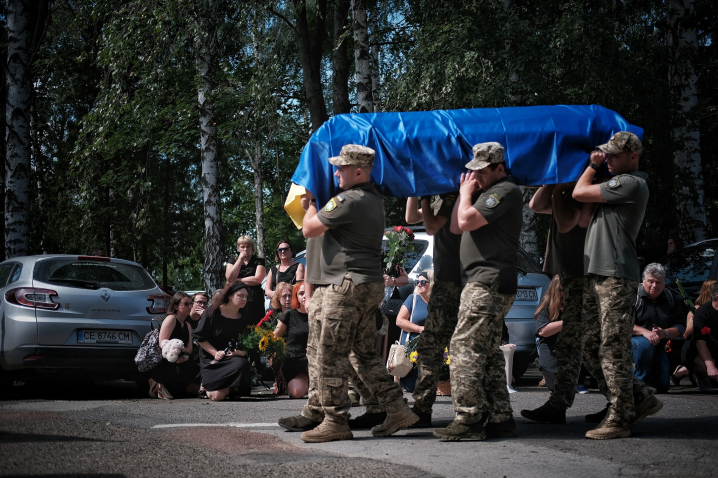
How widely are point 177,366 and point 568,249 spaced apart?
527 cm

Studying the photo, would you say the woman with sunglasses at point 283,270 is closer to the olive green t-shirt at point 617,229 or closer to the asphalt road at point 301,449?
the asphalt road at point 301,449

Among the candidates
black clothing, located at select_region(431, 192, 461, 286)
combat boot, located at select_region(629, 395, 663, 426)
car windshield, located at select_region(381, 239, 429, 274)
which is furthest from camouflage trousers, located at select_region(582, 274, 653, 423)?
car windshield, located at select_region(381, 239, 429, 274)

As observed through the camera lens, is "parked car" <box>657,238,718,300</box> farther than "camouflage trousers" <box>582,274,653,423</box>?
Yes

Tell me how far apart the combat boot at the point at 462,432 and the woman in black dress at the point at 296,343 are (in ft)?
13.2

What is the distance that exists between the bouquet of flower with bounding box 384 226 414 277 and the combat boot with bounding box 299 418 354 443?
4.51m

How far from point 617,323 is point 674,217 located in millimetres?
13391

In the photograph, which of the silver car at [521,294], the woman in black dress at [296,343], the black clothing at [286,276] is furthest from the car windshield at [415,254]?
the woman in black dress at [296,343]

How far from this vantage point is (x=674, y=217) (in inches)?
738

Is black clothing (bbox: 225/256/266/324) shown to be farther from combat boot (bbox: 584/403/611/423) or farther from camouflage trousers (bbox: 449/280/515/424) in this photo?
camouflage trousers (bbox: 449/280/515/424)

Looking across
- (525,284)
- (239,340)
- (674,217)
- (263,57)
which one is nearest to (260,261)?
(239,340)

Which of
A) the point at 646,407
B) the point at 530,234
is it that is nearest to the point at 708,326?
the point at 646,407

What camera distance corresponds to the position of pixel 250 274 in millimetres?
11969

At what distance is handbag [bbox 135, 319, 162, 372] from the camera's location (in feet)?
32.9

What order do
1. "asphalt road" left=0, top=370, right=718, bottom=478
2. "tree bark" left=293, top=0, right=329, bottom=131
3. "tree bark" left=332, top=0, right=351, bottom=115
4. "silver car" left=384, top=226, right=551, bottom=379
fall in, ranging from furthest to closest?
"tree bark" left=332, top=0, right=351, bottom=115, "tree bark" left=293, top=0, right=329, bottom=131, "silver car" left=384, top=226, right=551, bottom=379, "asphalt road" left=0, top=370, right=718, bottom=478
